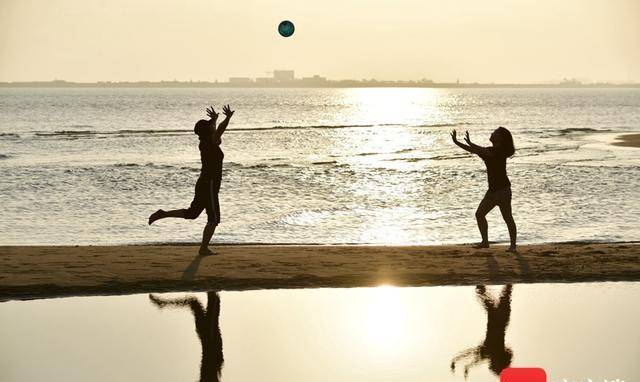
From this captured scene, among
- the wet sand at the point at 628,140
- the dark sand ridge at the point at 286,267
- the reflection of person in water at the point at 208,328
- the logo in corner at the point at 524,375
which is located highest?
the logo in corner at the point at 524,375

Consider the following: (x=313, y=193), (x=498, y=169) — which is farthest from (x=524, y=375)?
(x=313, y=193)

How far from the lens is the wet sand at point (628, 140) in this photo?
5534 cm

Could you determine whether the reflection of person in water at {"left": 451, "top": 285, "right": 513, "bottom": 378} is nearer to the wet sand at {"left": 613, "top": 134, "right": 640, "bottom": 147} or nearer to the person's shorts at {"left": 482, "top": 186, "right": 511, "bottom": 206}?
the person's shorts at {"left": 482, "top": 186, "right": 511, "bottom": 206}

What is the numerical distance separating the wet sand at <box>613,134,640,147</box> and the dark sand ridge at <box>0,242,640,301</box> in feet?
145

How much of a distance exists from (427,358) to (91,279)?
15.3 ft

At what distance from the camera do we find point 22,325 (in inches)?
344

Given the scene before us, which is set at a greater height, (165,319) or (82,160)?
(165,319)

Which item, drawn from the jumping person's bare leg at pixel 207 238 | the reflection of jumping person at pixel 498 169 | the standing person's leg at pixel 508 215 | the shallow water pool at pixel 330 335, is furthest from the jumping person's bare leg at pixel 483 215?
the jumping person's bare leg at pixel 207 238

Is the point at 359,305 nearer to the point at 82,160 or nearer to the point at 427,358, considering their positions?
the point at 427,358

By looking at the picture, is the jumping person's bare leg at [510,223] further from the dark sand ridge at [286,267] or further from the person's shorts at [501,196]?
the dark sand ridge at [286,267]

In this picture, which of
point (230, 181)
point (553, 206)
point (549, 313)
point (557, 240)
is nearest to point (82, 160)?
point (230, 181)

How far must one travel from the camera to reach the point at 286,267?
11.6m

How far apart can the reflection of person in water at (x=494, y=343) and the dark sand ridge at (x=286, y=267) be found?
3.84 ft

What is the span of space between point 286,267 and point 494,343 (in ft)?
13.2
